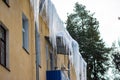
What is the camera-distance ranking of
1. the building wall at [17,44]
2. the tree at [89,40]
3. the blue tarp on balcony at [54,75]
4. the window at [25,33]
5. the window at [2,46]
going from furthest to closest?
the tree at [89,40] → the blue tarp on balcony at [54,75] → the window at [25,33] → the building wall at [17,44] → the window at [2,46]

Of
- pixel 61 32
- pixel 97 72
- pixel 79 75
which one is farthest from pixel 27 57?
pixel 97 72

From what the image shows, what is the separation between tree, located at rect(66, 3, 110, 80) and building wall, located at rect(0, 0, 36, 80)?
35006 millimetres

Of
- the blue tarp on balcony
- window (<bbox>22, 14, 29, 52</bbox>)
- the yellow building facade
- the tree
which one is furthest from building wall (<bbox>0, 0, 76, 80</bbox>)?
the tree

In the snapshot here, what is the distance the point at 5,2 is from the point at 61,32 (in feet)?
25.6

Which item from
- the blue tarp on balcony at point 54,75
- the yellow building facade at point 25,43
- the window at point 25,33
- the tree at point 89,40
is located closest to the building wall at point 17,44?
the yellow building facade at point 25,43

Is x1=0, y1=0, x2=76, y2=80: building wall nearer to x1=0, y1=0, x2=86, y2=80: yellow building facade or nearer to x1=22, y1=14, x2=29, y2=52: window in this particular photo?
x1=0, y1=0, x2=86, y2=80: yellow building facade

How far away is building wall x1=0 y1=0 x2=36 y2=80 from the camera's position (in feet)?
69.5

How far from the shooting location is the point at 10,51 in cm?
2150

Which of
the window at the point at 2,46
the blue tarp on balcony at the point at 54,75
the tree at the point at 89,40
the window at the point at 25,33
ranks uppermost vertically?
the tree at the point at 89,40

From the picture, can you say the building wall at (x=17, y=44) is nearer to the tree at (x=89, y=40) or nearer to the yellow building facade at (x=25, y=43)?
the yellow building facade at (x=25, y=43)

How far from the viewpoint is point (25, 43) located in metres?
25.0

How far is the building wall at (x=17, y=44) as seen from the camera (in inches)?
834

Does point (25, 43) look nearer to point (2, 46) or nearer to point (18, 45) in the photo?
point (18, 45)

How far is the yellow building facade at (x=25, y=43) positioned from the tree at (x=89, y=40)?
28275 millimetres
